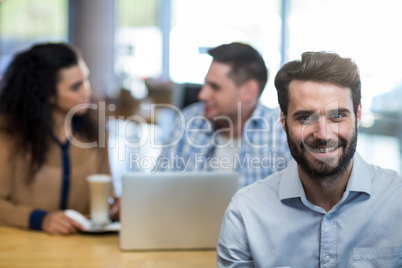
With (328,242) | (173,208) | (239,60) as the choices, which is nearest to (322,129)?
(328,242)

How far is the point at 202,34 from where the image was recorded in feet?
27.2

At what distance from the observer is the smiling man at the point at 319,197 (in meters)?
1.32

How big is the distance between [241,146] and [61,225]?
0.94 meters

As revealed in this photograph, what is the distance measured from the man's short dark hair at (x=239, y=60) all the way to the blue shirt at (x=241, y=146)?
15 cm

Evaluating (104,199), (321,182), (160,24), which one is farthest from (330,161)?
(160,24)

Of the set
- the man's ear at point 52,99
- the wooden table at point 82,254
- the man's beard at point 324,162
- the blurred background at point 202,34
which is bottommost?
the wooden table at point 82,254

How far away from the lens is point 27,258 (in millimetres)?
1809

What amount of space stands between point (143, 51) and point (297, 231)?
24.7 feet

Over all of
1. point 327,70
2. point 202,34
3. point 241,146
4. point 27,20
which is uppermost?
point 27,20

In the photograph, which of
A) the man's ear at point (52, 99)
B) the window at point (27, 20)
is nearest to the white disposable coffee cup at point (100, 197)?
the man's ear at point (52, 99)

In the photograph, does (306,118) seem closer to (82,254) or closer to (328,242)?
(328,242)

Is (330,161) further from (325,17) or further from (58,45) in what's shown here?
(325,17)

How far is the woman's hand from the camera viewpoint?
2045mm

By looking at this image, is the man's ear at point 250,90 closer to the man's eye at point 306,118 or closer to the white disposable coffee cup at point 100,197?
the white disposable coffee cup at point 100,197
